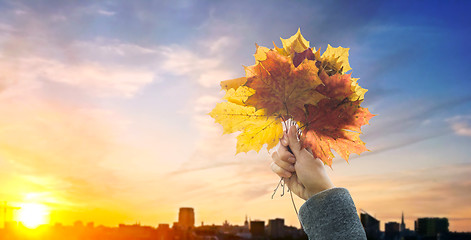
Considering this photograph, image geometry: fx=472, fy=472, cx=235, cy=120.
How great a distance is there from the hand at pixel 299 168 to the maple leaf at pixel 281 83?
242 millimetres

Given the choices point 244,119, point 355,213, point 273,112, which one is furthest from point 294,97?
point 355,213

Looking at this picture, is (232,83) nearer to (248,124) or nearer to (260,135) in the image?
(248,124)

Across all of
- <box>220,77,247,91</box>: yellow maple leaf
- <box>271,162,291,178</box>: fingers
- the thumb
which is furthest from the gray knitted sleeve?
<box>220,77,247,91</box>: yellow maple leaf

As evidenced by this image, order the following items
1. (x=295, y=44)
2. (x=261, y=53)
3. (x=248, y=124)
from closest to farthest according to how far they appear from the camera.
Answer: (x=261, y=53) < (x=295, y=44) < (x=248, y=124)

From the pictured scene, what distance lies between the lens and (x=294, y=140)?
147 inches

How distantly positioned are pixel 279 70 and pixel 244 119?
0.54 meters

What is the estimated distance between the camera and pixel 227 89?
3795mm

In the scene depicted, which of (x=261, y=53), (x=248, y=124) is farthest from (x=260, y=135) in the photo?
(x=261, y=53)

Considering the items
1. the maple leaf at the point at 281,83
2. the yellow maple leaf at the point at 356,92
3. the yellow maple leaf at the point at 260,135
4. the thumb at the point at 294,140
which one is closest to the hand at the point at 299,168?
the thumb at the point at 294,140

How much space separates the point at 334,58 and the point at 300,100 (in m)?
0.45

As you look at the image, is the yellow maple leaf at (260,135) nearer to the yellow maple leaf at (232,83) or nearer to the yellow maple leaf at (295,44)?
the yellow maple leaf at (232,83)

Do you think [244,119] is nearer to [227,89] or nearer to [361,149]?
[227,89]

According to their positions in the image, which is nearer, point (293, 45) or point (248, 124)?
point (293, 45)

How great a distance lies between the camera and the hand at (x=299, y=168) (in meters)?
3.56
